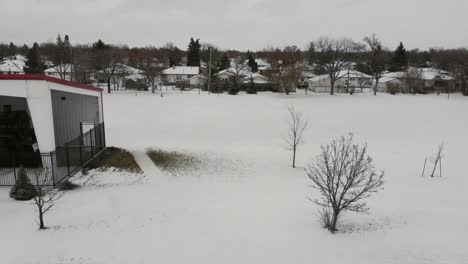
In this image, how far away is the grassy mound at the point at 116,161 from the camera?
1847cm

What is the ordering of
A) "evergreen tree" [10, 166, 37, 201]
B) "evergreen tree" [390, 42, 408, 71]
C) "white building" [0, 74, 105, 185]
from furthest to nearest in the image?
"evergreen tree" [390, 42, 408, 71] < "white building" [0, 74, 105, 185] < "evergreen tree" [10, 166, 37, 201]

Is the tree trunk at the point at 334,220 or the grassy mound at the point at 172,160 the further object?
the grassy mound at the point at 172,160

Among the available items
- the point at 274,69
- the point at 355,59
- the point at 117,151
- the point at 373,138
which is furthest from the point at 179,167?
the point at 355,59

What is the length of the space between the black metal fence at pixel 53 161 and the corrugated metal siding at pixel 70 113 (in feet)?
3.52

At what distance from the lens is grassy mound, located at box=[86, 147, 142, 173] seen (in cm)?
1847

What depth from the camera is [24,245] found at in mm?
9805

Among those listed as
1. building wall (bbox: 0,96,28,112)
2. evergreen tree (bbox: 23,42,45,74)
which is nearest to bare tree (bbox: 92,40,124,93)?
evergreen tree (bbox: 23,42,45,74)

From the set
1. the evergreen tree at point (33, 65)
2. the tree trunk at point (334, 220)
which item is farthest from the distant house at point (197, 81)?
the tree trunk at point (334, 220)

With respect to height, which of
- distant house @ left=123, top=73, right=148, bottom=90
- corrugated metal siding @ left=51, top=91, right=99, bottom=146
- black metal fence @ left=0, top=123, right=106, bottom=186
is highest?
distant house @ left=123, top=73, right=148, bottom=90

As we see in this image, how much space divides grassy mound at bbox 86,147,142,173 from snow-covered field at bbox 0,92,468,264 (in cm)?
66

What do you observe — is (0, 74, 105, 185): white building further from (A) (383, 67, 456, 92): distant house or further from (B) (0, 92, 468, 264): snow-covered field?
(A) (383, 67, 456, 92): distant house

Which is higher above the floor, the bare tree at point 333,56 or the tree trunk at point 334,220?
the bare tree at point 333,56

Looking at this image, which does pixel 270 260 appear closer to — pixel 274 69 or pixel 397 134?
pixel 397 134

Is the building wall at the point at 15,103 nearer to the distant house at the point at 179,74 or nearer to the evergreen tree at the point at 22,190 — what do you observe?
the evergreen tree at the point at 22,190
